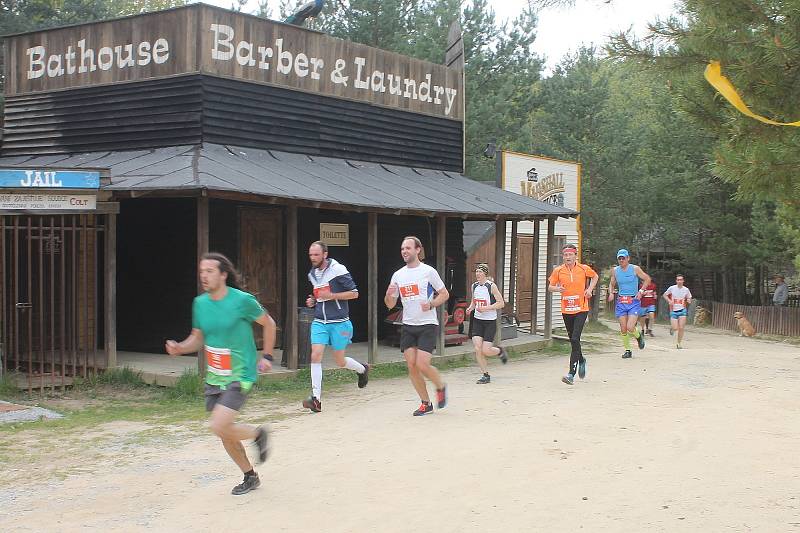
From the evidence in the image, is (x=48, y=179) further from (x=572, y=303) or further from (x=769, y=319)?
(x=769, y=319)

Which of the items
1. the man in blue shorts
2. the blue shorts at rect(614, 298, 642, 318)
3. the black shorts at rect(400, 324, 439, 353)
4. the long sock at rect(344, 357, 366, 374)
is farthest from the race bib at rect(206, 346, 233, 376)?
the blue shorts at rect(614, 298, 642, 318)

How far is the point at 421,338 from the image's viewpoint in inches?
382

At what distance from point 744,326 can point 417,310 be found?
2333 cm

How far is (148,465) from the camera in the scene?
301 inches

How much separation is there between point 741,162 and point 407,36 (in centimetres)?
2815

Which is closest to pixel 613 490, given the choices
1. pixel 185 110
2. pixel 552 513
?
pixel 552 513

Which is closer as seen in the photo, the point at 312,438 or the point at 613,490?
the point at 613,490

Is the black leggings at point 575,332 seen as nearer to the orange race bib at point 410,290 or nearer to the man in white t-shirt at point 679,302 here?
the orange race bib at point 410,290

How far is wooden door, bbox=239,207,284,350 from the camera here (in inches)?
572

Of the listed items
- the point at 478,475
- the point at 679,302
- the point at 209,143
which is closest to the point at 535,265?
the point at 679,302

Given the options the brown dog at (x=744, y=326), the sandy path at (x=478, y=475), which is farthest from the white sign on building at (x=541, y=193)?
the sandy path at (x=478, y=475)

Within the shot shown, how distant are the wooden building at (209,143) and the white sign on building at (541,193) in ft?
19.3

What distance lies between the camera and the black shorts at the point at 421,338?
967 centimetres

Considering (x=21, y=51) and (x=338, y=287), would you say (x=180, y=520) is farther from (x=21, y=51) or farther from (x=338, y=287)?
(x=21, y=51)
